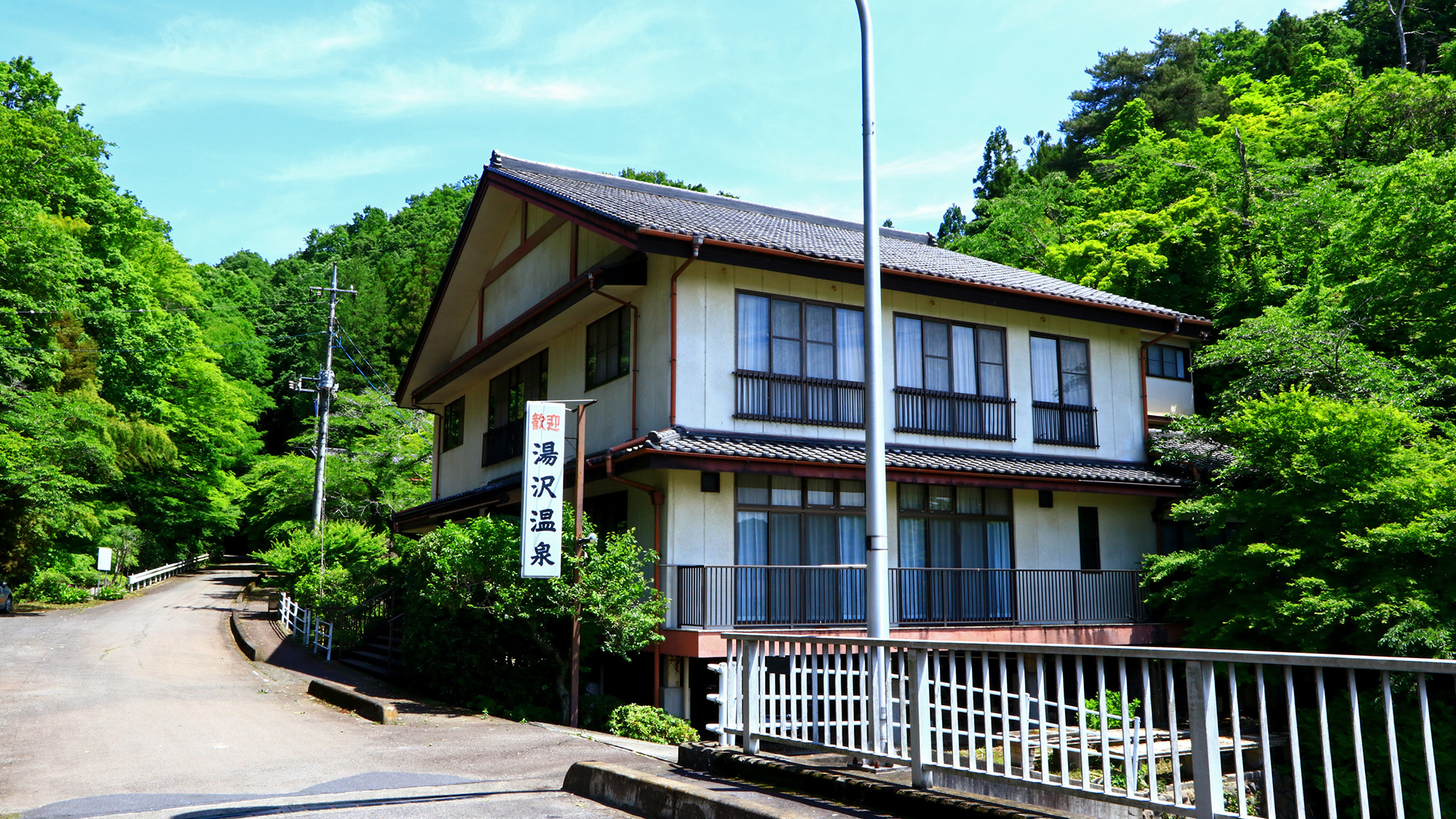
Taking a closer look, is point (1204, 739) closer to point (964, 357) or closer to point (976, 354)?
point (964, 357)

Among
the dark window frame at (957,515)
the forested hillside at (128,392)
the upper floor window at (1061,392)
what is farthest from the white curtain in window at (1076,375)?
the forested hillside at (128,392)

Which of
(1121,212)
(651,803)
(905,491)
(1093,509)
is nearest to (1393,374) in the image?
(1093,509)

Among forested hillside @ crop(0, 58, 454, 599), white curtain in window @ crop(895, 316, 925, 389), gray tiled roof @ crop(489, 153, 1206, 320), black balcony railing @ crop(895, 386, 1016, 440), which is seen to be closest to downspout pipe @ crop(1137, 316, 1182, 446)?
gray tiled roof @ crop(489, 153, 1206, 320)

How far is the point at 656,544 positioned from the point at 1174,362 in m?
15.1

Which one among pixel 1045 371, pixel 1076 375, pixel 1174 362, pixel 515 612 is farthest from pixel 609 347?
pixel 1174 362

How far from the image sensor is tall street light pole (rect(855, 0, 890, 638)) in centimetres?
968

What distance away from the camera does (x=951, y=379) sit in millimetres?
18984

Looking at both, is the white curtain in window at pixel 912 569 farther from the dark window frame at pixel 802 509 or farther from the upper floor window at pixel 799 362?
the upper floor window at pixel 799 362

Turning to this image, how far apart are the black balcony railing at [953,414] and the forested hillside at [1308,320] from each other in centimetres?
347

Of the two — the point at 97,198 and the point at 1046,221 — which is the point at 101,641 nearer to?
the point at 97,198

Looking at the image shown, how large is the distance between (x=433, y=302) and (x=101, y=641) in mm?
12728

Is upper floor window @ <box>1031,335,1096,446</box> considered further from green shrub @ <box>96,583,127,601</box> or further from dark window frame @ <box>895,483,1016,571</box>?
green shrub @ <box>96,583,127,601</box>

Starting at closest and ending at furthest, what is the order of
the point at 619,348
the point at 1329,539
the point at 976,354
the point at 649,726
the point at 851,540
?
the point at 649,726
the point at 1329,539
the point at 851,540
the point at 619,348
the point at 976,354

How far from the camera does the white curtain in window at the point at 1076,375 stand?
20.5 m
